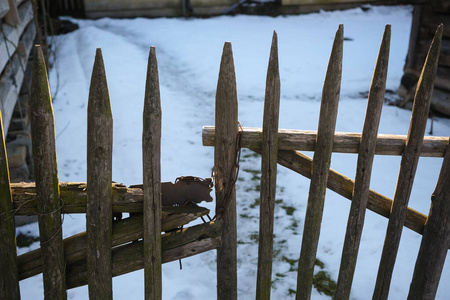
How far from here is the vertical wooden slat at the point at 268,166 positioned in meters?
1.96

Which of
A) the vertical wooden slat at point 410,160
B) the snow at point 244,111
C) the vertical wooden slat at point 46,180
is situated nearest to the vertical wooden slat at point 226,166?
the vertical wooden slat at point 46,180

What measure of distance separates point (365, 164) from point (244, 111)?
3987mm

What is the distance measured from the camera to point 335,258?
137 inches

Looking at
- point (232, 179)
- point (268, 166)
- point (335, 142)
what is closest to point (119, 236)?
point (232, 179)

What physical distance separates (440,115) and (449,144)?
13.6 ft

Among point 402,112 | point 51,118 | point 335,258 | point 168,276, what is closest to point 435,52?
point 51,118

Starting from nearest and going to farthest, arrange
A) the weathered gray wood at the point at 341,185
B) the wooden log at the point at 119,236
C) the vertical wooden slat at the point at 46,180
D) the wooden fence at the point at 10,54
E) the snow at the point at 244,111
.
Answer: the vertical wooden slat at the point at 46,180, the wooden log at the point at 119,236, the weathered gray wood at the point at 341,185, the snow at the point at 244,111, the wooden fence at the point at 10,54

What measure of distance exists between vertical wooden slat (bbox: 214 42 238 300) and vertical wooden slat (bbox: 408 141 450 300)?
1.01 metres

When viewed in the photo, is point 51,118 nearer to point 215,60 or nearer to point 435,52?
point 435,52

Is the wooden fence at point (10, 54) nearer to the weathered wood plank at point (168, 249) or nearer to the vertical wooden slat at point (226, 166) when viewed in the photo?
the weathered wood plank at point (168, 249)

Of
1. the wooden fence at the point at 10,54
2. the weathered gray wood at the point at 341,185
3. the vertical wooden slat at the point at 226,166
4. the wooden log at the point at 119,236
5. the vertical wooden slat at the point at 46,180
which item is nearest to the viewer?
the vertical wooden slat at the point at 46,180

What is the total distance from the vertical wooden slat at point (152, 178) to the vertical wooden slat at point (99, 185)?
150 mm

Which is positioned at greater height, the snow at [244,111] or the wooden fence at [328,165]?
the wooden fence at [328,165]

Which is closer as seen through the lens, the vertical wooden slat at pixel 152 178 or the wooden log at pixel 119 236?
the vertical wooden slat at pixel 152 178
